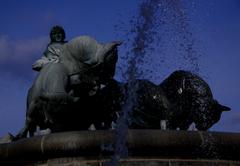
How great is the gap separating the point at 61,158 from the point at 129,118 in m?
1.72

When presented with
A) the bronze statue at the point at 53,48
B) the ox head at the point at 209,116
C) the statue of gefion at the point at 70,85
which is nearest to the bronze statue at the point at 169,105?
the ox head at the point at 209,116

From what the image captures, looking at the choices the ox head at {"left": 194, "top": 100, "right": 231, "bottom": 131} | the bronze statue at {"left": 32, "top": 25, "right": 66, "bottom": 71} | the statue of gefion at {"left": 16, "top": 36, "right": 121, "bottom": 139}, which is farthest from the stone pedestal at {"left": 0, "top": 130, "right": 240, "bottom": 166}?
the bronze statue at {"left": 32, "top": 25, "right": 66, "bottom": 71}

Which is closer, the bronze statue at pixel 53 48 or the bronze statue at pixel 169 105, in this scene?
the bronze statue at pixel 169 105

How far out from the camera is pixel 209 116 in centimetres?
947

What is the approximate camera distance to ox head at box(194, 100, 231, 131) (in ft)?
31.1

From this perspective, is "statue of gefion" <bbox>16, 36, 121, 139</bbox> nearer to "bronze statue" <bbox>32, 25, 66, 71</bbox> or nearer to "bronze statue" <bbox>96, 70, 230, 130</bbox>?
"bronze statue" <bbox>96, 70, 230, 130</bbox>

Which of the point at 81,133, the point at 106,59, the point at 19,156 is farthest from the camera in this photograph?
the point at 106,59

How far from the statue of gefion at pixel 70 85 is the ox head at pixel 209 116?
1.42 meters

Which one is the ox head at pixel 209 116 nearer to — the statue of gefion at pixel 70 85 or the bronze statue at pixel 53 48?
the statue of gefion at pixel 70 85

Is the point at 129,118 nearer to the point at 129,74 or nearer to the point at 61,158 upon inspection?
the point at 129,74

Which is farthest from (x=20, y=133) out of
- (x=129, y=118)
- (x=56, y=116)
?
(x=129, y=118)

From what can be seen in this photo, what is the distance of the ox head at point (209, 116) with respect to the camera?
9.47 metres

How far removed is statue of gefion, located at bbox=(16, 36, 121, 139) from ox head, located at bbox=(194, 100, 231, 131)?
4.66 ft

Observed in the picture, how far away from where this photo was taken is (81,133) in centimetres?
780
